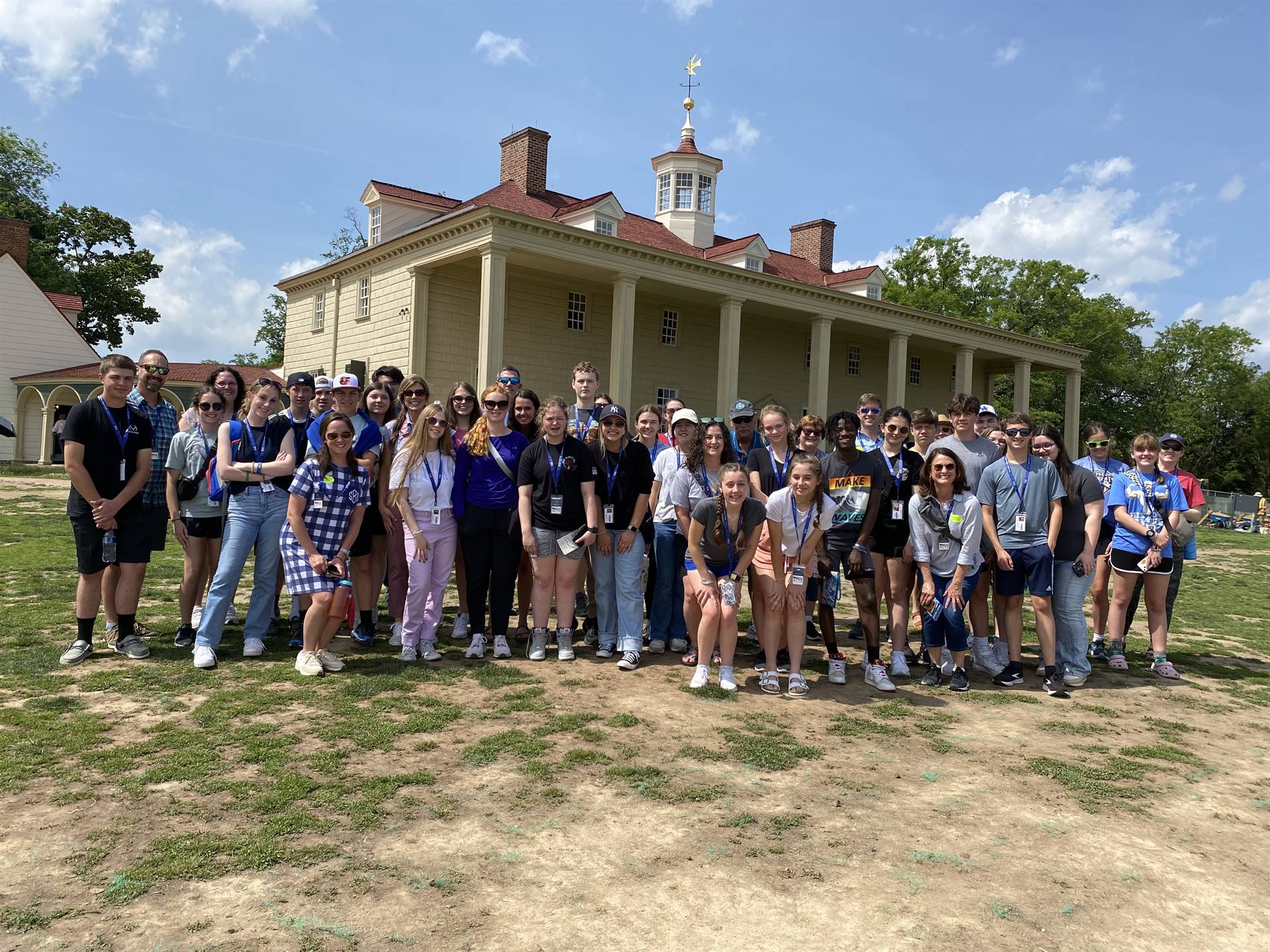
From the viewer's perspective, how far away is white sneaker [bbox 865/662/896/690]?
19.8 feet

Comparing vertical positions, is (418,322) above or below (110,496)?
above

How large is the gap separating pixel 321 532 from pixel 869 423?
14.8ft

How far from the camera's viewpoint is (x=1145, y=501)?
714cm

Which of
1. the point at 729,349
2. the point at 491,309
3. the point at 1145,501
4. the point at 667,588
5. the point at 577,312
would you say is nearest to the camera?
the point at 667,588

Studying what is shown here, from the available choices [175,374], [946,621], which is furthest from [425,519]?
[175,374]

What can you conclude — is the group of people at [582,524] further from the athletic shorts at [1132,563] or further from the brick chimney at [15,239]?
the brick chimney at [15,239]

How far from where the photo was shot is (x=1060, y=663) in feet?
21.0

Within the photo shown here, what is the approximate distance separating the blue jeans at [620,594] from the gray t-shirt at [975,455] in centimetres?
272

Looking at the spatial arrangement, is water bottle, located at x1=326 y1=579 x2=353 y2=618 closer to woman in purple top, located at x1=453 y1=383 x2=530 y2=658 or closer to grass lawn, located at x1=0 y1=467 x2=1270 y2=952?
grass lawn, located at x1=0 y1=467 x2=1270 y2=952

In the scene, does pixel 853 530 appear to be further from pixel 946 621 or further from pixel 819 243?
pixel 819 243

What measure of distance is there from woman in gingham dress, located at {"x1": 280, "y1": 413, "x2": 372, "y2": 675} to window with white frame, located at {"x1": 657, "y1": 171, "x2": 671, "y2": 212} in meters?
30.5

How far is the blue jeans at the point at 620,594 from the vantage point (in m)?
6.52

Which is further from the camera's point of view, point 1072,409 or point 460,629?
point 1072,409

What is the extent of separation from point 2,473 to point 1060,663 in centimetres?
3110
